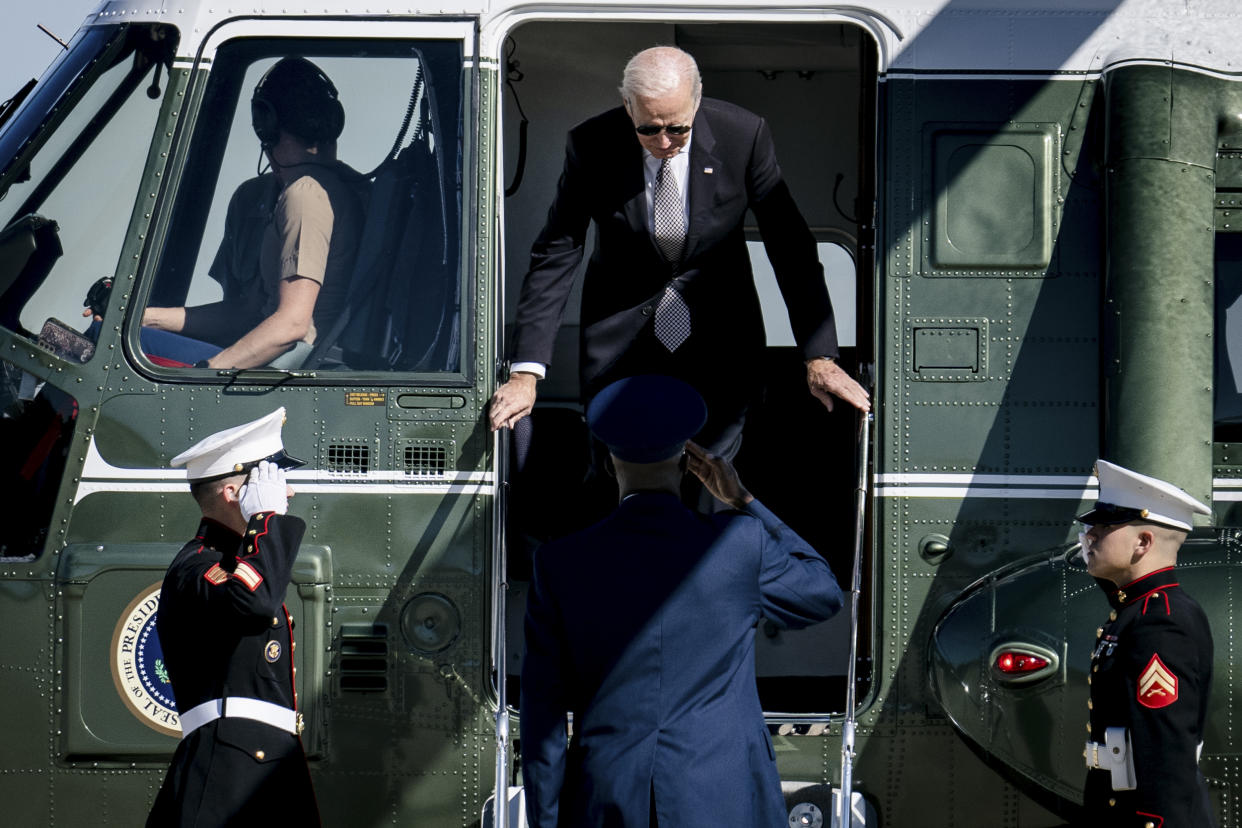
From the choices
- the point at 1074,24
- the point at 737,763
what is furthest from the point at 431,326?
the point at 1074,24

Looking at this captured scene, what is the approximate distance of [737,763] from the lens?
3332 millimetres

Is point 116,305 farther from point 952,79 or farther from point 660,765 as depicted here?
point 952,79

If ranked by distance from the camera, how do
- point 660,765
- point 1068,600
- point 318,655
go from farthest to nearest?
point 318,655 → point 1068,600 → point 660,765

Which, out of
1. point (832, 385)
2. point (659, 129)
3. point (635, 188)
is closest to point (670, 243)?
point (635, 188)

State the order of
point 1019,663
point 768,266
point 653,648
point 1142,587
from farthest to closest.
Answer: point 768,266, point 1019,663, point 1142,587, point 653,648

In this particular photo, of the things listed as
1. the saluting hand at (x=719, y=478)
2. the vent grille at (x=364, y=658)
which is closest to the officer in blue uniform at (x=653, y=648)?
the saluting hand at (x=719, y=478)

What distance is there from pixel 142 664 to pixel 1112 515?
9.35 feet

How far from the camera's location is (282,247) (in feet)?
15.2

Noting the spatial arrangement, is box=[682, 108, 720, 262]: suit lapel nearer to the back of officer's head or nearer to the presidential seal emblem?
the back of officer's head

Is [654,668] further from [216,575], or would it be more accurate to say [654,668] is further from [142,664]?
[142,664]

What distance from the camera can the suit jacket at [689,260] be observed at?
457 cm

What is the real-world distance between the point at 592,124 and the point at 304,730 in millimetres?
2107

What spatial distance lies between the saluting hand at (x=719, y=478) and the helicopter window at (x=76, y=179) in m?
2.08

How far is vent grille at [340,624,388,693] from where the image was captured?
4.49 metres
